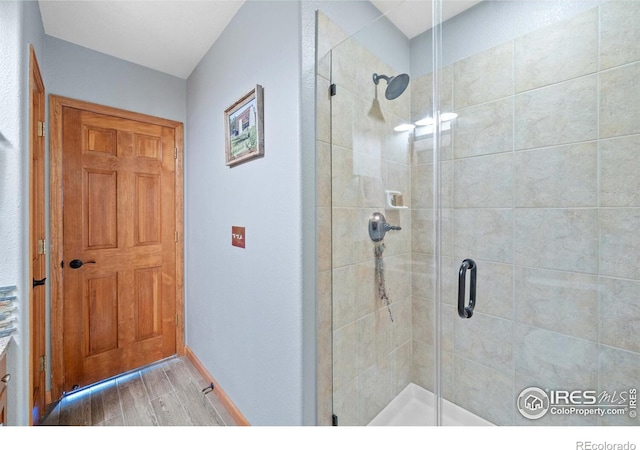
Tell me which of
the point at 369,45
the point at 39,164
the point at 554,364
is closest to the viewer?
the point at 554,364

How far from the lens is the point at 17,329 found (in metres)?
1.23

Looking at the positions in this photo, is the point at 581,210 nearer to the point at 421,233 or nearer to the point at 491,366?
the point at 421,233

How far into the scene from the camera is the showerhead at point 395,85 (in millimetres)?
1270

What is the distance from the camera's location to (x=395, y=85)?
129cm

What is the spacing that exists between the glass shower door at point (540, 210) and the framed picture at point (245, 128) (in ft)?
2.87

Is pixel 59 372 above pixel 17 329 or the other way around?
the other way around

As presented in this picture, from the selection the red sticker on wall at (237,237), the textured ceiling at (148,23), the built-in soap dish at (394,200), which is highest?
the textured ceiling at (148,23)

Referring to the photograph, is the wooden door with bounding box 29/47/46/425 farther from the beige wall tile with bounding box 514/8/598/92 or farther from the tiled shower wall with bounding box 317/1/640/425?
the beige wall tile with bounding box 514/8/598/92

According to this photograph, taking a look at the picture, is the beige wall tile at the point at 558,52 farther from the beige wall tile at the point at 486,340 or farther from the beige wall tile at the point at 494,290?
the beige wall tile at the point at 486,340

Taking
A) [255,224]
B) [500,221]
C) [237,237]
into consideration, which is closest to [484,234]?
[500,221]

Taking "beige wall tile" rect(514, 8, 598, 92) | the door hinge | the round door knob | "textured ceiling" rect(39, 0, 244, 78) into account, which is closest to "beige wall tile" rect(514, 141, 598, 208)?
"beige wall tile" rect(514, 8, 598, 92)

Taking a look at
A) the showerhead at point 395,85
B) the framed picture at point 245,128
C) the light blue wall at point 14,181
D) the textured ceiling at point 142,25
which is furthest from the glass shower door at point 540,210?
the light blue wall at point 14,181

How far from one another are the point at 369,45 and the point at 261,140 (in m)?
0.71
